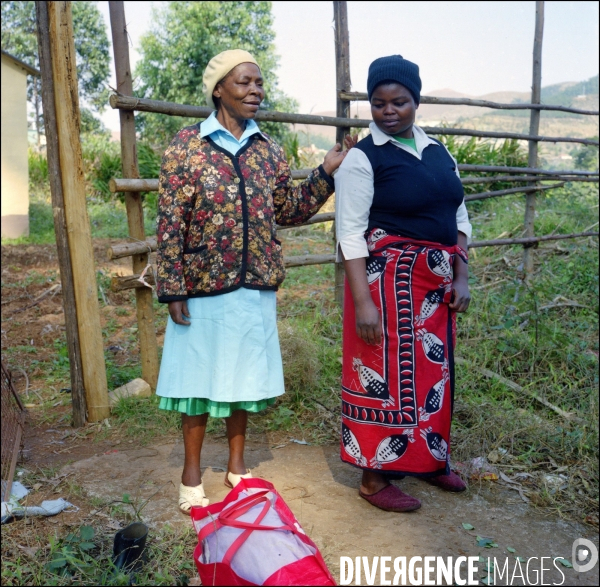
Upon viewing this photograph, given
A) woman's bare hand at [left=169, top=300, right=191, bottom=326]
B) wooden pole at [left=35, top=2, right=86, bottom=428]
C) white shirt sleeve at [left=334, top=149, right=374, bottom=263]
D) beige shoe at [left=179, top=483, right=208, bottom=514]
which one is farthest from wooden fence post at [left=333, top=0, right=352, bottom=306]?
beige shoe at [left=179, top=483, right=208, bottom=514]

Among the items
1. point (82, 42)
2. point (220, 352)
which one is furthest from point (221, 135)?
point (82, 42)

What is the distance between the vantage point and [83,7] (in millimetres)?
26969

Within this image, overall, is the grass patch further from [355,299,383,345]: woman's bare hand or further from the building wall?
the building wall

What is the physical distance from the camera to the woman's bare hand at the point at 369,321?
2574mm

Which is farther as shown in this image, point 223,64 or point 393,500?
point 393,500

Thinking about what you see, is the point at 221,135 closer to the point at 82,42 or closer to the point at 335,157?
the point at 335,157

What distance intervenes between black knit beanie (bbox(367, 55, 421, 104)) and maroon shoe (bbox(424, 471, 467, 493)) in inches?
66.4

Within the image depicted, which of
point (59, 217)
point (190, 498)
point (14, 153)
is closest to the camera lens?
point (190, 498)

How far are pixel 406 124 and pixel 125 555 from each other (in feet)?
6.19

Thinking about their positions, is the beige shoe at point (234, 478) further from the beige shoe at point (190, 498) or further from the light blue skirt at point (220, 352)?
the light blue skirt at point (220, 352)

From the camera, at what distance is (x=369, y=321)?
2.57m

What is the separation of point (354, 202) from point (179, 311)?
0.82 m

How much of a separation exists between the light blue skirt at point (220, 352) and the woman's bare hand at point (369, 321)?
1.34 ft

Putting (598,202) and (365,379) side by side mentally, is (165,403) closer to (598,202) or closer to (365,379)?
(365,379)
